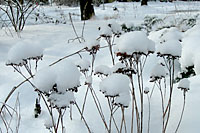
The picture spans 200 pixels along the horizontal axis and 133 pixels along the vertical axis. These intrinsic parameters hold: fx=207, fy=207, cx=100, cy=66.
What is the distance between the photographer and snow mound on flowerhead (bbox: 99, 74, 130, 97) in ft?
1.93

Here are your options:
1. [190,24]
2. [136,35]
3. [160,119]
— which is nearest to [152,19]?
[190,24]

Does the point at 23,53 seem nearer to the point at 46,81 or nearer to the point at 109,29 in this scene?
the point at 46,81

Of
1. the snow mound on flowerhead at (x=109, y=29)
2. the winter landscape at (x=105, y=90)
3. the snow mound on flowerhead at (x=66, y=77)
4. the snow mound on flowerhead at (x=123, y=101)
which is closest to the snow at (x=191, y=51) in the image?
the winter landscape at (x=105, y=90)

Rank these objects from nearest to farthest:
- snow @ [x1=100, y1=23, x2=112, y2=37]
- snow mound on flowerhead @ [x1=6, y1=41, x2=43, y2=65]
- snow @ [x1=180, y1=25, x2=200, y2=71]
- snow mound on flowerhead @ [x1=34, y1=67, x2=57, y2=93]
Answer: snow mound on flowerhead @ [x1=34, y1=67, x2=57, y2=93]
snow mound on flowerhead @ [x1=6, y1=41, x2=43, y2=65]
snow @ [x1=100, y1=23, x2=112, y2=37]
snow @ [x1=180, y1=25, x2=200, y2=71]

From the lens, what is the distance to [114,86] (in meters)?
0.60

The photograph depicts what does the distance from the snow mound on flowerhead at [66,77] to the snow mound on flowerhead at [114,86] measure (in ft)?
0.28

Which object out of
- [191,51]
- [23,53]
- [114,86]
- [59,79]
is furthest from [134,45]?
[191,51]

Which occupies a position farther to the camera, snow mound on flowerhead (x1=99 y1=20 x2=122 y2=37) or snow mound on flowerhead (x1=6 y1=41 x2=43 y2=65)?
snow mound on flowerhead (x1=99 y1=20 x2=122 y2=37)

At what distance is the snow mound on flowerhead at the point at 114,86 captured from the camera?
589 mm

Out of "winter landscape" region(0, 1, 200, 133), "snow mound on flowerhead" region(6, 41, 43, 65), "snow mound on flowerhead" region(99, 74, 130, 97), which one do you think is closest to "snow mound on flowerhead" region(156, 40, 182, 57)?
"winter landscape" region(0, 1, 200, 133)

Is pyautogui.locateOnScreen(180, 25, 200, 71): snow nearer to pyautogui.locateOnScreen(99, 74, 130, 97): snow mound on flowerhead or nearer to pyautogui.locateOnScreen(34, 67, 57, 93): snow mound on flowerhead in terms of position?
pyautogui.locateOnScreen(99, 74, 130, 97): snow mound on flowerhead

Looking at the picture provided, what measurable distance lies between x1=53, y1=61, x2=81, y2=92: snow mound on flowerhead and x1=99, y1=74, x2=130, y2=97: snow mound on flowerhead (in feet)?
0.28

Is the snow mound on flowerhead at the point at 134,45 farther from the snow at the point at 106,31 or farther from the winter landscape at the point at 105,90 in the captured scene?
the snow at the point at 106,31

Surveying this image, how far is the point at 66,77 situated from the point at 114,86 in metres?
0.14
